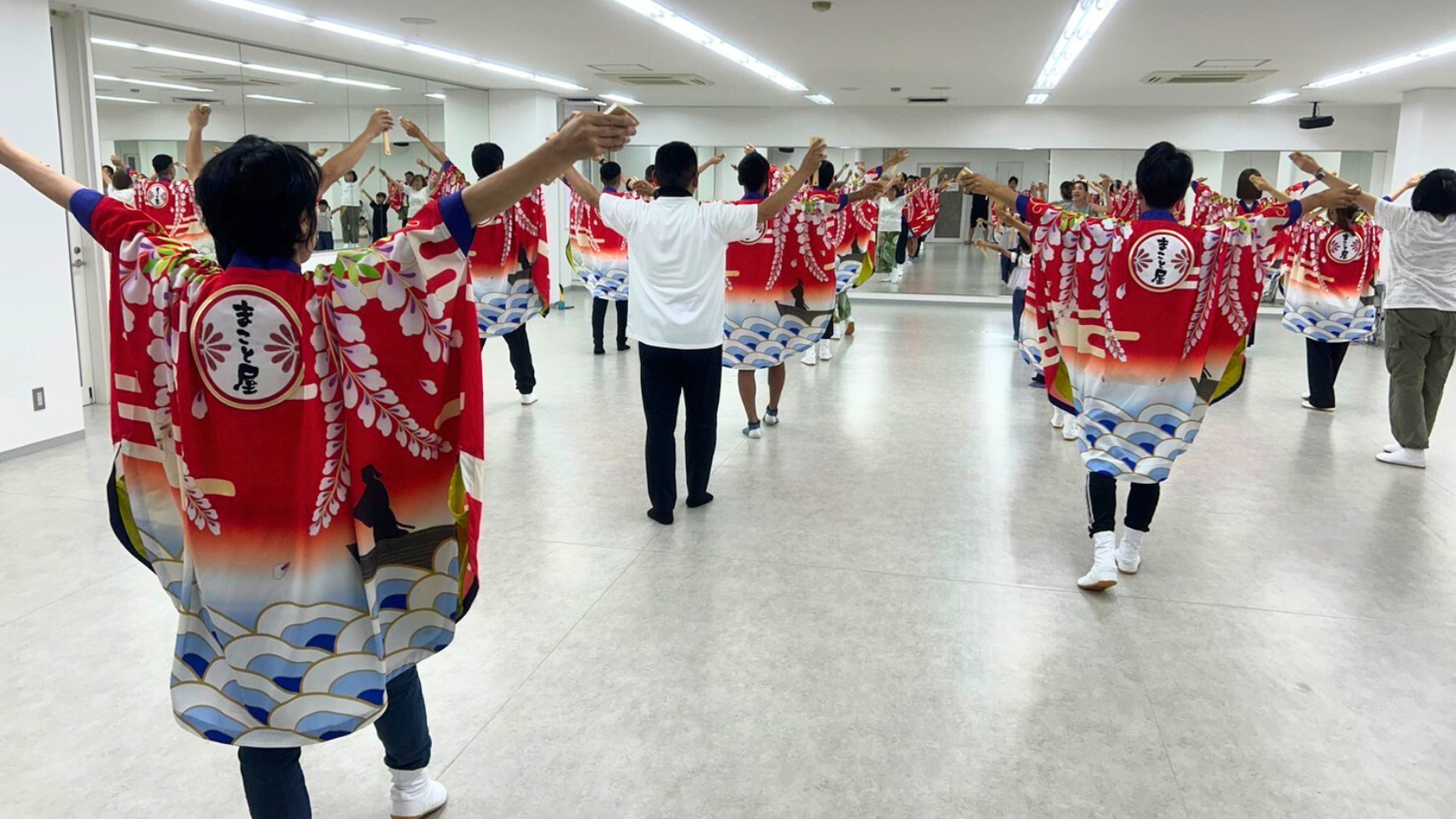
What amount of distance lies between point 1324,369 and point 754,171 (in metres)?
4.64

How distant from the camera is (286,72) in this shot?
27.0 ft

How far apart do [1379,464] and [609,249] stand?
6.10 m

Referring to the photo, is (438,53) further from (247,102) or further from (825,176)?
(825,176)

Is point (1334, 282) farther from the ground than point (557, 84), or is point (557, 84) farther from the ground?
point (557, 84)

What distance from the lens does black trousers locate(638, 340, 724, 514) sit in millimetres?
4137

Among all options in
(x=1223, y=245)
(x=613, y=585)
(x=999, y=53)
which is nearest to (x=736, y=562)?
(x=613, y=585)

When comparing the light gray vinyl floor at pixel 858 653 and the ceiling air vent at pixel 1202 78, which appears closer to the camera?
the light gray vinyl floor at pixel 858 653

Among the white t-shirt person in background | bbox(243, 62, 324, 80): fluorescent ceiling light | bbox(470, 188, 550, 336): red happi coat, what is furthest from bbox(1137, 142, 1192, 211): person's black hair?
bbox(243, 62, 324, 80): fluorescent ceiling light

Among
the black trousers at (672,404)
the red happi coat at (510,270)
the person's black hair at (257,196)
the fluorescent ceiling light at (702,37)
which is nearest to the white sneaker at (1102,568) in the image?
the black trousers at (672,404)

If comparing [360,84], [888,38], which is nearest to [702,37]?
[888,38]

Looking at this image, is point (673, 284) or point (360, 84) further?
point (360, 84)

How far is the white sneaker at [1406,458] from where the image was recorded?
5.45m

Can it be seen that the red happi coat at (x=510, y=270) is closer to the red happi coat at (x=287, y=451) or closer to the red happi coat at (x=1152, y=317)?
the red happi coat at (x=1152, y=317)

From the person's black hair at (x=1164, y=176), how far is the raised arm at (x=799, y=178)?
112cm
